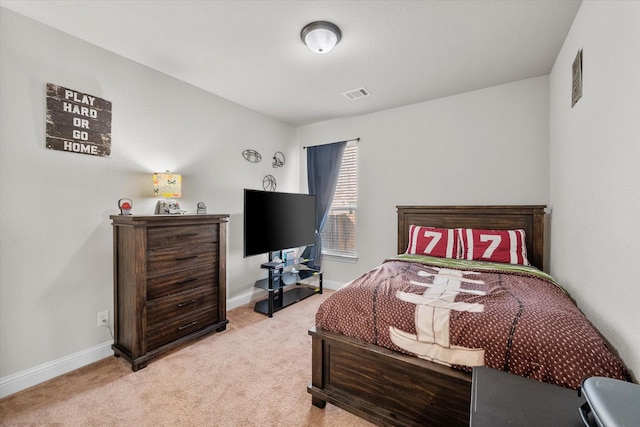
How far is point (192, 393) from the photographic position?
184 cm

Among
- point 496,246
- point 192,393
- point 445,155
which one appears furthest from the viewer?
point 445,155

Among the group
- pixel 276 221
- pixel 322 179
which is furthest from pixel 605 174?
pixel 322 179

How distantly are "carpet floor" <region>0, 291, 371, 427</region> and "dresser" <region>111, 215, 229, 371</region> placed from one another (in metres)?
0.17

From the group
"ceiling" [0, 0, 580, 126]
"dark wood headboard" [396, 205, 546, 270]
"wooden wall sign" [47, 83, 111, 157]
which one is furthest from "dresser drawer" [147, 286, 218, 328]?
"dark wood headboard" [396, 205, 546, 270]

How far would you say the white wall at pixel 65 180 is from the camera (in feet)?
6.11

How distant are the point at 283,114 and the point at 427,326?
10.9ft

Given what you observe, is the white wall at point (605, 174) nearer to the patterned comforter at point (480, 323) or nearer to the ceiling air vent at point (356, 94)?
the patterned comforter at point (480, 323)

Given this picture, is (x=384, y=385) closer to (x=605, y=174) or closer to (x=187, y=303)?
(x=605, y=174)

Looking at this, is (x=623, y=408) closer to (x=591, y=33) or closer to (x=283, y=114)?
(x=591, y=33)

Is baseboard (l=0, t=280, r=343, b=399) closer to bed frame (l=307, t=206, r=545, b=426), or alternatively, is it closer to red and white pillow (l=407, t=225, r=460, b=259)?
bed frame (l=307, t=206, r=545, b=426)

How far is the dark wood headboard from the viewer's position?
2721 millimetres

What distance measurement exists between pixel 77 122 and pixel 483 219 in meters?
3.79

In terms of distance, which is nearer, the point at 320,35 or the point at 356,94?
the point at 320,35

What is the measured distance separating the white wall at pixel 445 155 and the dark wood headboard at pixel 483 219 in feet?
0.47
